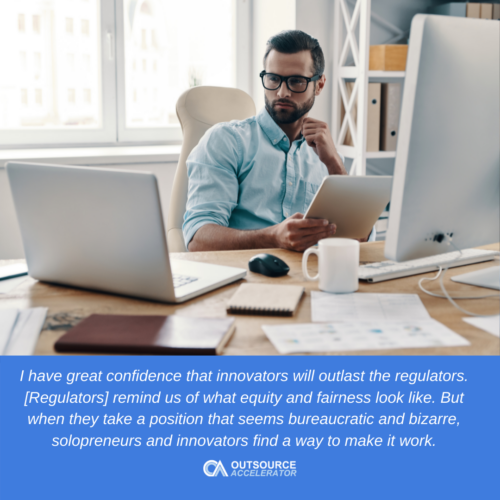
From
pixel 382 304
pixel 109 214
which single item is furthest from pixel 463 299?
pixel 109 214

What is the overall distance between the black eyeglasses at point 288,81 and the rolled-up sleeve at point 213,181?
0.60 feet

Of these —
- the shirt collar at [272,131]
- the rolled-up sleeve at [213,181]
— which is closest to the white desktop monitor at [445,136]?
the rolled-up sleeve at [213,181]

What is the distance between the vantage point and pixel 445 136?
0.84m

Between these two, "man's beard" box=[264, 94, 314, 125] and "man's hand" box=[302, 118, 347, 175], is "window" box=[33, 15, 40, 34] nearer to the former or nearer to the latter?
"man's beard" box=[264, 94, 314, 125]

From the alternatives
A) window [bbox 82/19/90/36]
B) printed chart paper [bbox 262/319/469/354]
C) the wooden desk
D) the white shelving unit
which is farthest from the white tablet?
Result: window [bbox 82/19/90/36]

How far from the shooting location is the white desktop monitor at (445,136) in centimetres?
79

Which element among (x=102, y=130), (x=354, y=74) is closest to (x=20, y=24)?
(x=102, y=130)

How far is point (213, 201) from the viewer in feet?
5.13
